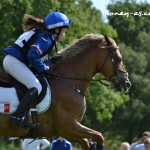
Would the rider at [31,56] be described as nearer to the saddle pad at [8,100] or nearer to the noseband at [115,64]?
the saddle pad at [8,100]

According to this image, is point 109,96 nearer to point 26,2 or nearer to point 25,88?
point 26,2

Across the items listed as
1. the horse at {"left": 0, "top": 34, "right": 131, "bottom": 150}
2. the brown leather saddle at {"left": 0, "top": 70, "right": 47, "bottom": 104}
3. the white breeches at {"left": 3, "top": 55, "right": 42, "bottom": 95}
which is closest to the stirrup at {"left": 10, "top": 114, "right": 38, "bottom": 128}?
the horse at {"left": 0, "top": 34, "right": 131, "bottom": 150}

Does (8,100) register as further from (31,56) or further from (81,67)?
(81,67)

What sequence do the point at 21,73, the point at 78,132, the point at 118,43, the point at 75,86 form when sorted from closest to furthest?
the point at 21,73
the point at 78,132
the point at 75,86
the point at 118,43

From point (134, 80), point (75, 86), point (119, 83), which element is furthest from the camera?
point (134, 80)

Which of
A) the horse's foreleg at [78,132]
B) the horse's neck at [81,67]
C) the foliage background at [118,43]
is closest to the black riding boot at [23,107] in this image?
the horse's foreleg at [78,132]

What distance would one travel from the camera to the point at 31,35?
9953mm

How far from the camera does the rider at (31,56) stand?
31.8ft

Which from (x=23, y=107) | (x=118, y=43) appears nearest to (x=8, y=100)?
(x=23, y=107)

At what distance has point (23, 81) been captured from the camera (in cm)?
979

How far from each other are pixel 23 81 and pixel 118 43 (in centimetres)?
4049

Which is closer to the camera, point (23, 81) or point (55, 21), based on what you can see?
point (23, 81)

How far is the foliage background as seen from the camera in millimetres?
26969

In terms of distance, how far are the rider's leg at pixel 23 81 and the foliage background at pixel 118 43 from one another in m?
14.9
